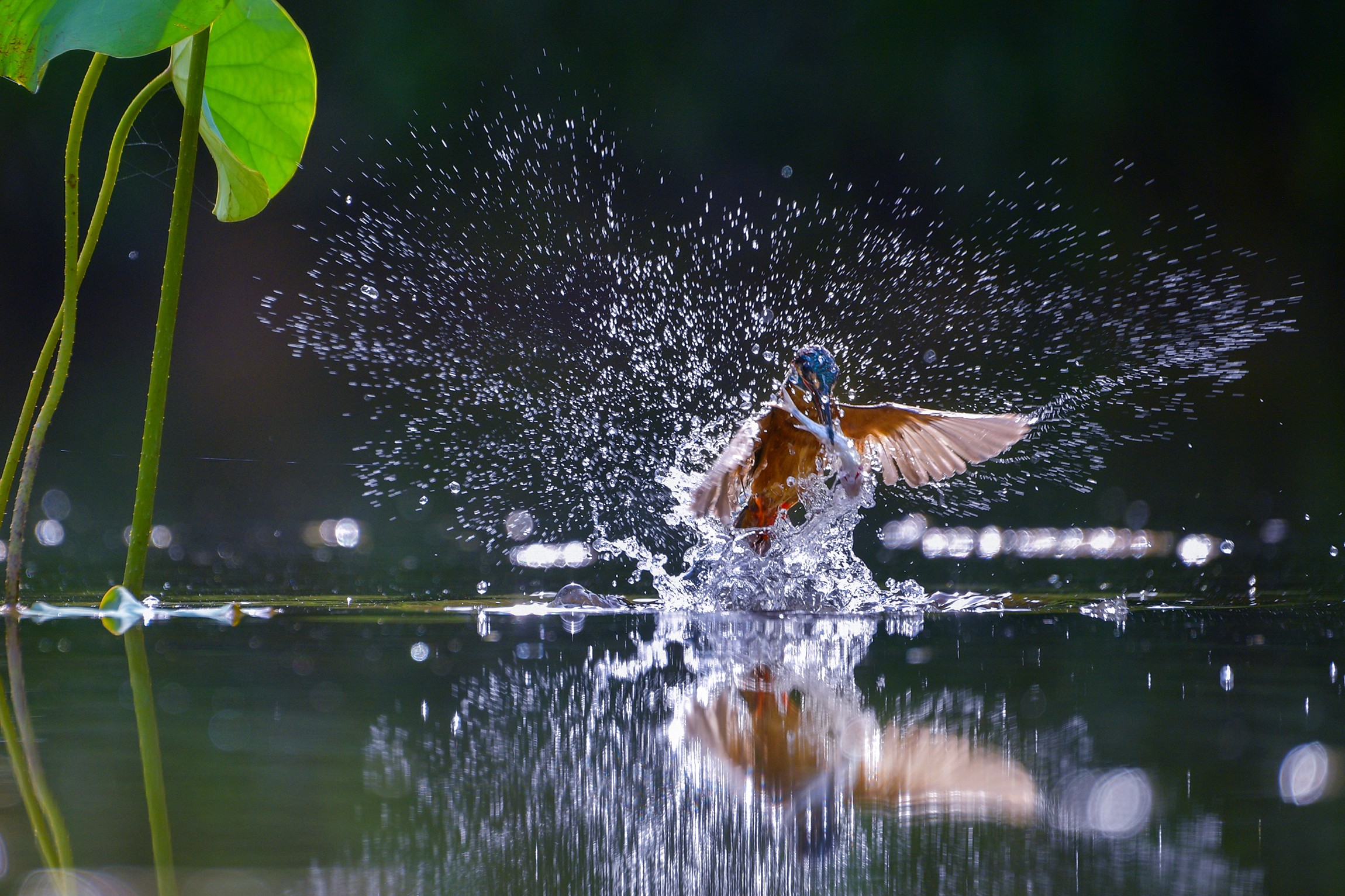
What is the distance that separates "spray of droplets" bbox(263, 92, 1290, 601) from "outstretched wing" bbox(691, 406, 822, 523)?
12.7 feet

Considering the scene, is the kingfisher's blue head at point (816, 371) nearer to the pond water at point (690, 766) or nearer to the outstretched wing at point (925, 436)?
the outstretched wing at point (925, 436)

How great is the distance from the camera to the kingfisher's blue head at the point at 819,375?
2340mm

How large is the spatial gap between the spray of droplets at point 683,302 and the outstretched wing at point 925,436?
3.67 metres

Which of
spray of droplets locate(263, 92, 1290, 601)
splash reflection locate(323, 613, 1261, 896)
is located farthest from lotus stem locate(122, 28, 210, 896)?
spray of droplets locate(263, 92, 1290, 601)

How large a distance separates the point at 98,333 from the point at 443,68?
2.54 meters

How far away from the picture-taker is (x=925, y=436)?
2.57 metres

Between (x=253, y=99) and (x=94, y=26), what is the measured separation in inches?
14.4

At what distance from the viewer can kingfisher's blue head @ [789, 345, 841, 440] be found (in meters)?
2.34

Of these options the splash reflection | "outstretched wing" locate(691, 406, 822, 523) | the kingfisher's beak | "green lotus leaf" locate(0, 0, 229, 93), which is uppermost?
"green lotus leaf" locate(0, 0, 229, 93)

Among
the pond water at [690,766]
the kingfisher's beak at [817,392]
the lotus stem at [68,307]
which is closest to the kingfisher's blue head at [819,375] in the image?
the kingfisher's beak at [817,392]

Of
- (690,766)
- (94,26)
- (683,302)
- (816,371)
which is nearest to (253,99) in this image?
(94,26)

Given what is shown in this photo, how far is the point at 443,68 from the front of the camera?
7.50 meters

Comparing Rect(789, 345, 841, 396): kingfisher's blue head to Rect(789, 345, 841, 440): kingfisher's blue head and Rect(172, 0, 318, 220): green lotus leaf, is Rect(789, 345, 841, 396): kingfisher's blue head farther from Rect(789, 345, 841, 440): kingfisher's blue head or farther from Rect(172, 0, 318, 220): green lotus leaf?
Rect(172, 0, 318, 220): green lotus leaf

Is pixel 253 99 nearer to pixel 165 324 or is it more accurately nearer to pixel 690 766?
pixel 165 324
